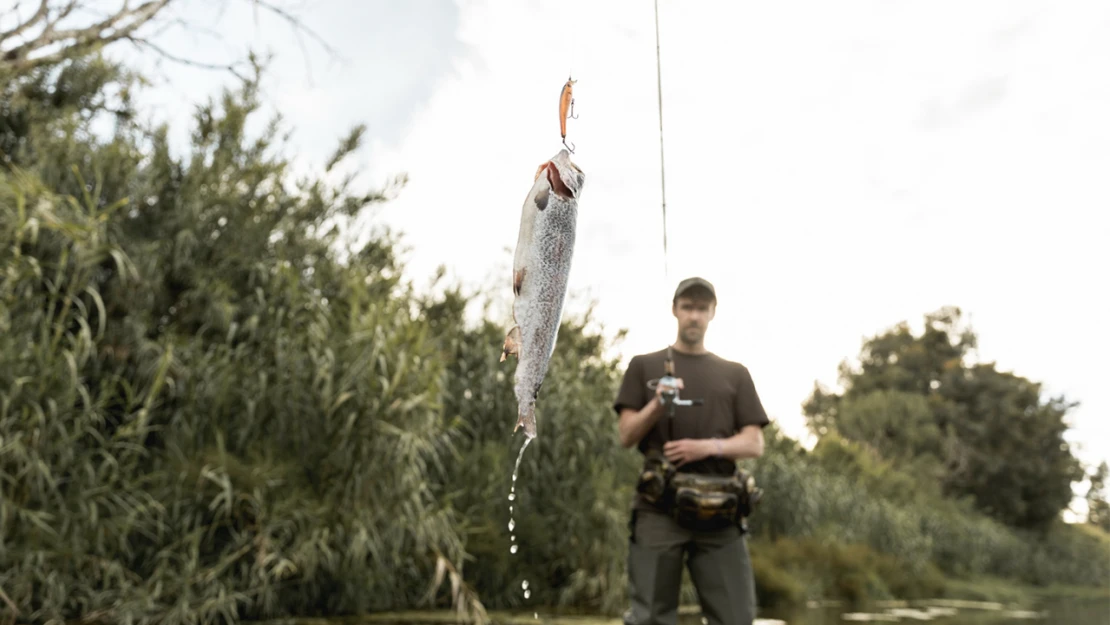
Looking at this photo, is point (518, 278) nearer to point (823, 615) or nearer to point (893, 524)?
point (823, 615)

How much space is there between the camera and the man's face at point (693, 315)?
12.0ft

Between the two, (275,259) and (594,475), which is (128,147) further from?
(594,475)

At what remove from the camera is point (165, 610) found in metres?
4.93

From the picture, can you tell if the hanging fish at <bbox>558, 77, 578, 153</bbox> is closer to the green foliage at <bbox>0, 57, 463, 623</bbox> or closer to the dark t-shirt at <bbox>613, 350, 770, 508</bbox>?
the dark t-shirt at <bbox>613, 350, 770, 508</bbox>

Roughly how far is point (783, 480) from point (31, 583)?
8088mm

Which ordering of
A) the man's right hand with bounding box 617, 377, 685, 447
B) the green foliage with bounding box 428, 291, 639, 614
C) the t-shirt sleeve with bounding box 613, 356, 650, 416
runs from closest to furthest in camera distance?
1. the man's right hand with bounding box 617, 377, 685, 447
2. the t-shirt sleeve with bounding box 613, 356, 650, 416
3. the green foliage with bounding box 428, 291, 639, 614

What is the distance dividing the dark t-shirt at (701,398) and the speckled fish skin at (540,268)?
2278 mm

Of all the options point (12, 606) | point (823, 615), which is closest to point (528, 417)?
point (12, 606)

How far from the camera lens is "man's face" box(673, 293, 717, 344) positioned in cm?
366

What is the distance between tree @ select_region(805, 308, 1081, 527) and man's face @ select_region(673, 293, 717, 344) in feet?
84.3

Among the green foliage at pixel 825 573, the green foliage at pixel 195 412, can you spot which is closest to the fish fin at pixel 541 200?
the green foliage at pixel 195 412

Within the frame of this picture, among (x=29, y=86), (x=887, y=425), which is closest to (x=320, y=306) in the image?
(x=29, y=86)

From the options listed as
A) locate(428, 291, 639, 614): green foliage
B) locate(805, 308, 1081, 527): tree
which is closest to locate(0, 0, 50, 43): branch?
locate(428, 291, 639, 614): green foliage

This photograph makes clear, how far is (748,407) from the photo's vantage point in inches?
144
